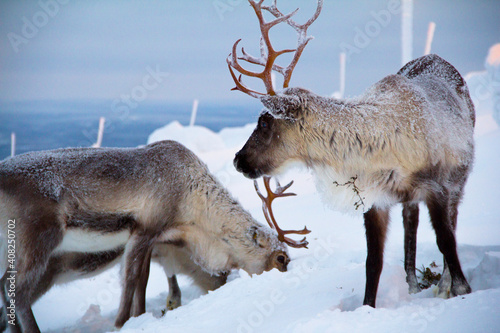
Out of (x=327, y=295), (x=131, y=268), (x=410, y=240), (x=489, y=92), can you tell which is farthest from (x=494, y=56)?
(x=131, y=268)

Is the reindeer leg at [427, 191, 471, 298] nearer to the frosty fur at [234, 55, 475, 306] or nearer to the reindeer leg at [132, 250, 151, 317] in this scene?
the frosty fur at [234, 55, 475, 306]

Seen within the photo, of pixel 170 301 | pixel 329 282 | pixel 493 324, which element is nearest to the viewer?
pixel 493 324

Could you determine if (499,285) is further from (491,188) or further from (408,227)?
(491,188)

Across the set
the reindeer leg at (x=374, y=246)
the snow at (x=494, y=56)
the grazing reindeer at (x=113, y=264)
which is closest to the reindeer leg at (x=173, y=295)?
the grazing reindeer at (x=113, y=264)

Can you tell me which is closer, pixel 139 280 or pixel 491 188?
pixel 139 280

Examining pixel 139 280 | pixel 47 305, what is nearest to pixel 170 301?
pixel 139 280

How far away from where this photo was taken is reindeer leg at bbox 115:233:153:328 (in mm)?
4805


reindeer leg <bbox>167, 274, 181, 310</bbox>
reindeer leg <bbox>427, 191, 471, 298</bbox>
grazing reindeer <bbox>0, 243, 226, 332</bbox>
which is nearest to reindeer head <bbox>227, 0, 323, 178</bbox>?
reindeer leg <bbox>427, 191, 471, 298</bbox>

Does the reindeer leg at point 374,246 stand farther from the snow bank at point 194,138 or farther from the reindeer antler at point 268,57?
the snow bank at point 194,138

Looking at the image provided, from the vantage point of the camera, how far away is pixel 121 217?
489 cm

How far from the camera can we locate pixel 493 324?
2.53 m

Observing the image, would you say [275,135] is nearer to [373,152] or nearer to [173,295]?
[373,152]

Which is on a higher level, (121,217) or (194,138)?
(121,217)

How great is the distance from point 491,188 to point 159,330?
6334 mm
